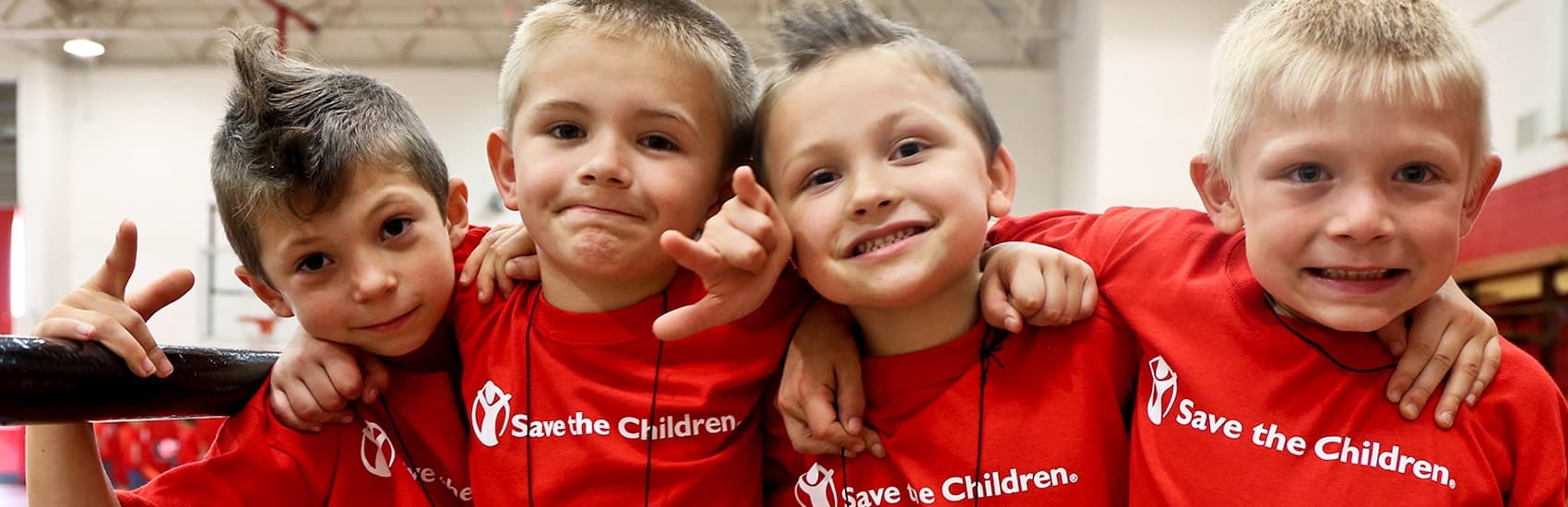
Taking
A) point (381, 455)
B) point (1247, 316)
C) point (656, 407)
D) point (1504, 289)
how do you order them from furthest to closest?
point (1504, 289) → point (381, 455) → point (656, 407) → point (1247, 316)

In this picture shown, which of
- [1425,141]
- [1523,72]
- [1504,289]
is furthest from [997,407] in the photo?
[1523,72]

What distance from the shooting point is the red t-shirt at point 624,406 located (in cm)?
144

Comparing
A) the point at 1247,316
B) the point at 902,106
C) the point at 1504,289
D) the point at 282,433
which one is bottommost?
the point at 1504,289

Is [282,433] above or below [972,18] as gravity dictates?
above

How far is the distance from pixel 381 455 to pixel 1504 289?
19.8 feet

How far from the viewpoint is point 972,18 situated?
35.0 ft

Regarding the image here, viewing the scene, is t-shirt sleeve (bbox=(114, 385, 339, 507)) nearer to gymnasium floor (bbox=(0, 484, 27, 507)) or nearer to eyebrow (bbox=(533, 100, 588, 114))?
eyebrow (bbox=(533, 100, 588, 114))

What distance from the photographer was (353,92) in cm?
159

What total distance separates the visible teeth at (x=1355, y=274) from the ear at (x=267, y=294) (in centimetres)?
143

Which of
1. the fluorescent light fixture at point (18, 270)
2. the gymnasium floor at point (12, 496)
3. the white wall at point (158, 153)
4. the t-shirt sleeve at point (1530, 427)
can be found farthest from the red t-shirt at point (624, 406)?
the fluorescent light fixture at point (18, 270)

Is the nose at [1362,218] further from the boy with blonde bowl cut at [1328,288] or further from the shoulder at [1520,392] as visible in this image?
the shoulder at [1520,392]

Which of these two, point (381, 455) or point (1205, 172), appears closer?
point (1205, 172)

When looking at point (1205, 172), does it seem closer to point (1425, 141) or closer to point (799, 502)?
point (1425, 141)

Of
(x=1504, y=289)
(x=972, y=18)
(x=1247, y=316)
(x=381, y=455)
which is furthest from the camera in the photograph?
(x=972, y=18)
